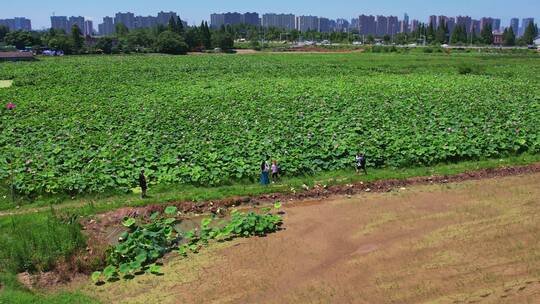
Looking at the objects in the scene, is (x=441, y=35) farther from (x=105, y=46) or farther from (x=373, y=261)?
(x=373, y=261)

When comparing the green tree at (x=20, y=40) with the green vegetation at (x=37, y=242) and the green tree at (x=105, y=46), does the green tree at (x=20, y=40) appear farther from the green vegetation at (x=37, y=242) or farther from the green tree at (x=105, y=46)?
the green vegetation at (x=37, y=242)

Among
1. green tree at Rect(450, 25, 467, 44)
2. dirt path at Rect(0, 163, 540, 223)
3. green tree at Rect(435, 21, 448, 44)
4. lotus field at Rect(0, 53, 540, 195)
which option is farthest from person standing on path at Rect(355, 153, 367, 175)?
green tree at Rect(435, 21, 448, 44)

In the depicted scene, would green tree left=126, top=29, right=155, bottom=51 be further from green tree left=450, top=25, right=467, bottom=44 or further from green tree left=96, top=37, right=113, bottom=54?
green tree left=450, top=25, right=467, bottom=44

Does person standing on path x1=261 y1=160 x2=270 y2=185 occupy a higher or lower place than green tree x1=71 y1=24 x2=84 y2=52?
lower

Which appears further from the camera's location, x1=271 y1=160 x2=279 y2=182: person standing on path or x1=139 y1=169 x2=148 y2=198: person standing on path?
x1=271 y1=160 x2=279 y2=182: person standing on path

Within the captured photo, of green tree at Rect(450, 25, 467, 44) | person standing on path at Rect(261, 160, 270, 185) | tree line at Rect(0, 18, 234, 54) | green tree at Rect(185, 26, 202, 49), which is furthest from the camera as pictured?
green tree at Rect(450, 25, 467, 44)

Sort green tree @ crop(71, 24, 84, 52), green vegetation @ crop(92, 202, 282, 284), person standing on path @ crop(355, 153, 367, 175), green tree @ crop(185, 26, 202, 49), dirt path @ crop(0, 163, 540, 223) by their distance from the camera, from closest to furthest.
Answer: green vegetation @ crop(92, 202, 282, 284) → dirt path @ crop(0, 163, 540, 223) → person standing on path @ crop(355, 153, 367, 175) → green tree @ crop(71, 24, 84, 52) → green tree @ crop(185, 26, 202, 49)

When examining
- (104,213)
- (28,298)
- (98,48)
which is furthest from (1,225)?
(98,48)
